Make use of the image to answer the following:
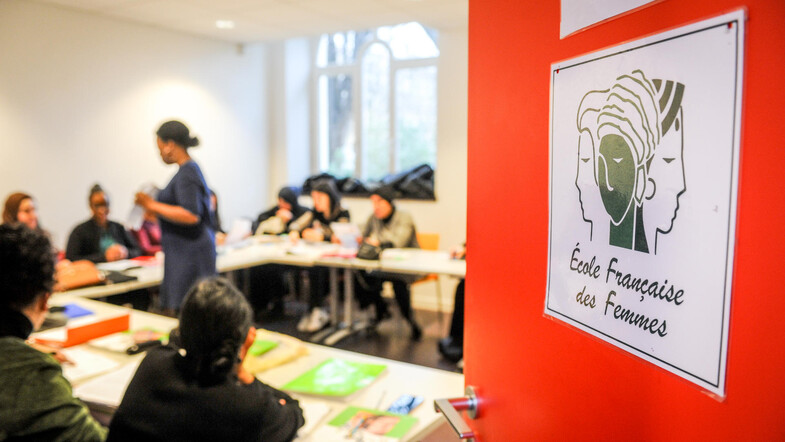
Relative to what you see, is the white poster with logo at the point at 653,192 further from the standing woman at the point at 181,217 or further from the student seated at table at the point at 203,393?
the standing woman at the point at 181,217

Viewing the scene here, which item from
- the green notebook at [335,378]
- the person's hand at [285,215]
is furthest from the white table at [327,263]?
the green notebook at [335,378]

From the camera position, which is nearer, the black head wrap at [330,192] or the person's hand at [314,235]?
the person's hand at [314,235]

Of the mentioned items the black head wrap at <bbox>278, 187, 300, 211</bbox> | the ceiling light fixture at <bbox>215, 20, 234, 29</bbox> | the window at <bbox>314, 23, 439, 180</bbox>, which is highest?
the ceiling light fixture at <bbox>215, 20, 234, 29</bbox>

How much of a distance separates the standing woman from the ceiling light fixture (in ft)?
8.44

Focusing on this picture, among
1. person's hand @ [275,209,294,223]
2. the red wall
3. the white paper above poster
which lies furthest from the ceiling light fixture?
the white paper above poster

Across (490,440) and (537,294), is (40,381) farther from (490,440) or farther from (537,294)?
(537,294)

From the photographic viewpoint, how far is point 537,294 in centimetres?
79

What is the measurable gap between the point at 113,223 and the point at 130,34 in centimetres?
200

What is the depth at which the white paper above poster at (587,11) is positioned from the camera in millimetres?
603

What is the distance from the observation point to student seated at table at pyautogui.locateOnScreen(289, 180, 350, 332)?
4.71 metres

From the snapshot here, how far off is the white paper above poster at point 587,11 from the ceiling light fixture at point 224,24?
4890 mm

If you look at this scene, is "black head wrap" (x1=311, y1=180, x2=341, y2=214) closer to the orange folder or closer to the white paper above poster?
the orange folder

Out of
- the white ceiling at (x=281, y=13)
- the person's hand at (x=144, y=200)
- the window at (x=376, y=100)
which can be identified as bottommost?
the person's hand at (x=144, y=200)

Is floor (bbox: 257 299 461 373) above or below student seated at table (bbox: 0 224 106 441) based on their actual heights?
below
